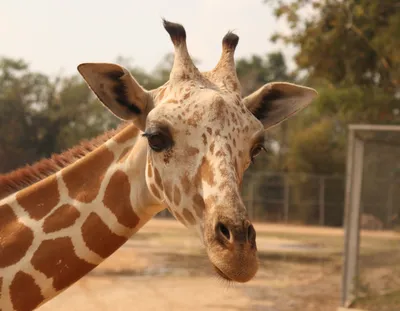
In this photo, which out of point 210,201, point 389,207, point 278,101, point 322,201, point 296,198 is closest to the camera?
point 210,201

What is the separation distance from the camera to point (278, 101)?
3.88 meters

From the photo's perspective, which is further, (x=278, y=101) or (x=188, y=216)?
(x=278, y=101)

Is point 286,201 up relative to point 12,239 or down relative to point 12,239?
down

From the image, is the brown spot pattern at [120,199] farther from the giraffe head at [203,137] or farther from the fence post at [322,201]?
the fence post at [322,201]

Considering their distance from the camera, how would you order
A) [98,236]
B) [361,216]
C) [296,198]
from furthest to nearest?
[296,198]
[361,216]
[98,236]

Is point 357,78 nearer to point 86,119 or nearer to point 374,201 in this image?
point 374,201

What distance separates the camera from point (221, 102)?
3254mm

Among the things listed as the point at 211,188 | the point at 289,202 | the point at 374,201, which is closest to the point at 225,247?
the point at 211,188

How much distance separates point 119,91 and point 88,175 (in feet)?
1.90

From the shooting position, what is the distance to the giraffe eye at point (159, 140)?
3.24m

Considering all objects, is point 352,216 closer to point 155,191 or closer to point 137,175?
point 137,175

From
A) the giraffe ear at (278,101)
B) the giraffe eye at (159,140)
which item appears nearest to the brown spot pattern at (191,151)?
the giraffe eye at (159,140)

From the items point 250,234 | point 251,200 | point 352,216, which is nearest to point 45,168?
point 250,234

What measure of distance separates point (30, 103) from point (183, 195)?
3076cm
